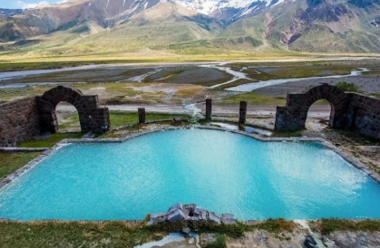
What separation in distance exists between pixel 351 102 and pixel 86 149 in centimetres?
2393

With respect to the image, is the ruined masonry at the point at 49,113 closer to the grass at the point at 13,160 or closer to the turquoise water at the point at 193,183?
the grass at the point at 13,160

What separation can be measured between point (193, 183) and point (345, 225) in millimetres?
7924

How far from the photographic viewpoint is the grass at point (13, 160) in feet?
53.5

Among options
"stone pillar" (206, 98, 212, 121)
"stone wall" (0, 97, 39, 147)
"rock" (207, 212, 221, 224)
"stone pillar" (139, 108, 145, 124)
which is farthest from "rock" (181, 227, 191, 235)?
"stone wall" (0, 97, 39, 147)

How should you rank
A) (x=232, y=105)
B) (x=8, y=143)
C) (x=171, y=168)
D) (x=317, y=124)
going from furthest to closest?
(x=232, y=105)
(x=317, y=124)
(x=8, y=143)
(x=171, y=168)

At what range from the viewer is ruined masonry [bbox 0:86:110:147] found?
74.2ft

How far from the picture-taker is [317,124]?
85.7ft

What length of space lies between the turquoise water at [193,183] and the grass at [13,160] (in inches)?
49.5

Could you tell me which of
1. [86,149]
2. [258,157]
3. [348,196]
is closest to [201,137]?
[258,157]

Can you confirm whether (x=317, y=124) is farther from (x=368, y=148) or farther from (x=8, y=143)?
(x=8, y=143)

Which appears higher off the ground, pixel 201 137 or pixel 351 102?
pixel 351 102

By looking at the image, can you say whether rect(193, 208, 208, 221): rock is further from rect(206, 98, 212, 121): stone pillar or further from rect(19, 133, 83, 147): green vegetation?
rect(206, 98, 212, 121): stone pillar

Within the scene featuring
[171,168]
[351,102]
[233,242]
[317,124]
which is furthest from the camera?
[317,124]

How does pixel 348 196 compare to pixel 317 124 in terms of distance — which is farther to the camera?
pixel 317 124
